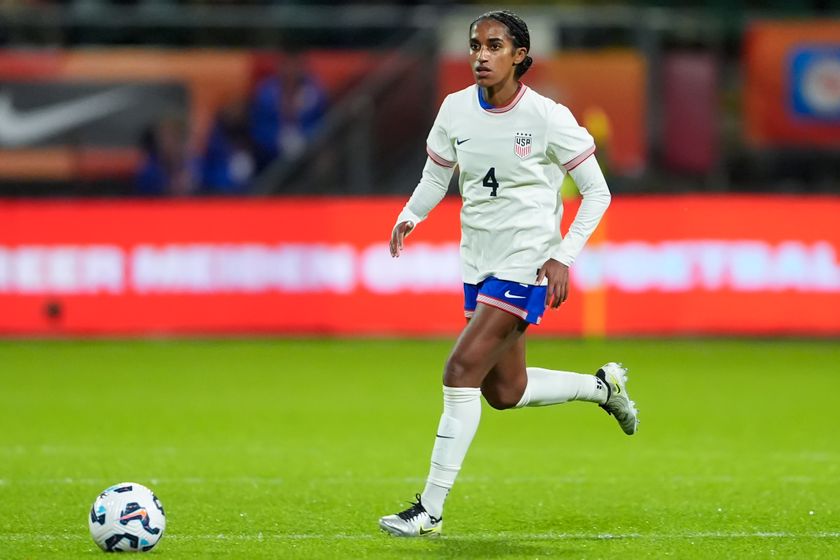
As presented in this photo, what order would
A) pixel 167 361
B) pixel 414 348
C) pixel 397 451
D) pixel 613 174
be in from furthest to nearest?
1. pixel 613 174
2. pixel 414 348
3. pixel 167 361
4. pixel 397 451

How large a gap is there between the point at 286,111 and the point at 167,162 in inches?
62.1

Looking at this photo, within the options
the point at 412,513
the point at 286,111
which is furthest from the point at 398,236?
the point at 286,111

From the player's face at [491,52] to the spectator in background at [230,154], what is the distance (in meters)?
11.0

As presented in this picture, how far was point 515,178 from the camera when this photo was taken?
651 cm

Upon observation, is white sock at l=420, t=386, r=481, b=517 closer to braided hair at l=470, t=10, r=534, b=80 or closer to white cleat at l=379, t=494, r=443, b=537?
white cleat at l=379, t=494, r=443, b=537

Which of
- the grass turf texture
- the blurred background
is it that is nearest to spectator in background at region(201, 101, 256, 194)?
the blurred background

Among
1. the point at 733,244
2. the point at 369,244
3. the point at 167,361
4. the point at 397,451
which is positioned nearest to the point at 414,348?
the point at 369,244

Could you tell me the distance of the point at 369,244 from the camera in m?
16.5

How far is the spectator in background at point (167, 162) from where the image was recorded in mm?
17109

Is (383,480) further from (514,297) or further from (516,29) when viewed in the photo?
(516,29)

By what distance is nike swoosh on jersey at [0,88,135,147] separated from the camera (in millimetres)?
17406

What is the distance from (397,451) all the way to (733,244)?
7.84 metres

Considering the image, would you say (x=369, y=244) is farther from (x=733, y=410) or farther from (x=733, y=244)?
(x=733, y=410)

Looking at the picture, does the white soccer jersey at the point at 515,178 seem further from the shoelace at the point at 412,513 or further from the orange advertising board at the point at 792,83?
the orange advertising board at the point at 792,83
